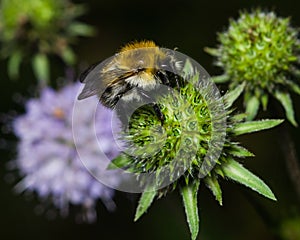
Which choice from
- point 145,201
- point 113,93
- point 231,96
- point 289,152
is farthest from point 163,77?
point 289,152

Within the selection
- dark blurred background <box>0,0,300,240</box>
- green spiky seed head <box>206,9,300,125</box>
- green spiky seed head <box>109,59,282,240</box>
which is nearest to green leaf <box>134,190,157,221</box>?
green spiky seed head <box>109,59,282,240</box>

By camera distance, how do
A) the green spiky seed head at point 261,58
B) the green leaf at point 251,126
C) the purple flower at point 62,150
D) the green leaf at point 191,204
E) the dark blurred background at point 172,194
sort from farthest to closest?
the dark blurred background at point 172,194 < the purple flower at point 62,150 < the green spiky seed head at point 261,58 < the green leaf at point 251,126 < the green leaf at point 191,204

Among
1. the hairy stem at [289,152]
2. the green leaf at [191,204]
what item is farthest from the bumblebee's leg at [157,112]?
the hairy stem at [289,152]

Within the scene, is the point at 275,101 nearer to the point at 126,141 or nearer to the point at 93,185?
the point at 126,141

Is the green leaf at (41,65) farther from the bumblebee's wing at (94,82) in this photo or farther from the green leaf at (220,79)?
the bumblebee's wing at (94,82)

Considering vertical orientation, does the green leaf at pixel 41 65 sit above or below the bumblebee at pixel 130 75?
above

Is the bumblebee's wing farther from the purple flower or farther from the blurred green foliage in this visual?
the blurred green foliage

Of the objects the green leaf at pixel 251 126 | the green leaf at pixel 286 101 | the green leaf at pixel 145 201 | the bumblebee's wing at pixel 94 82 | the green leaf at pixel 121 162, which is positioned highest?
the bumblebee's wing at pixel 94 82
